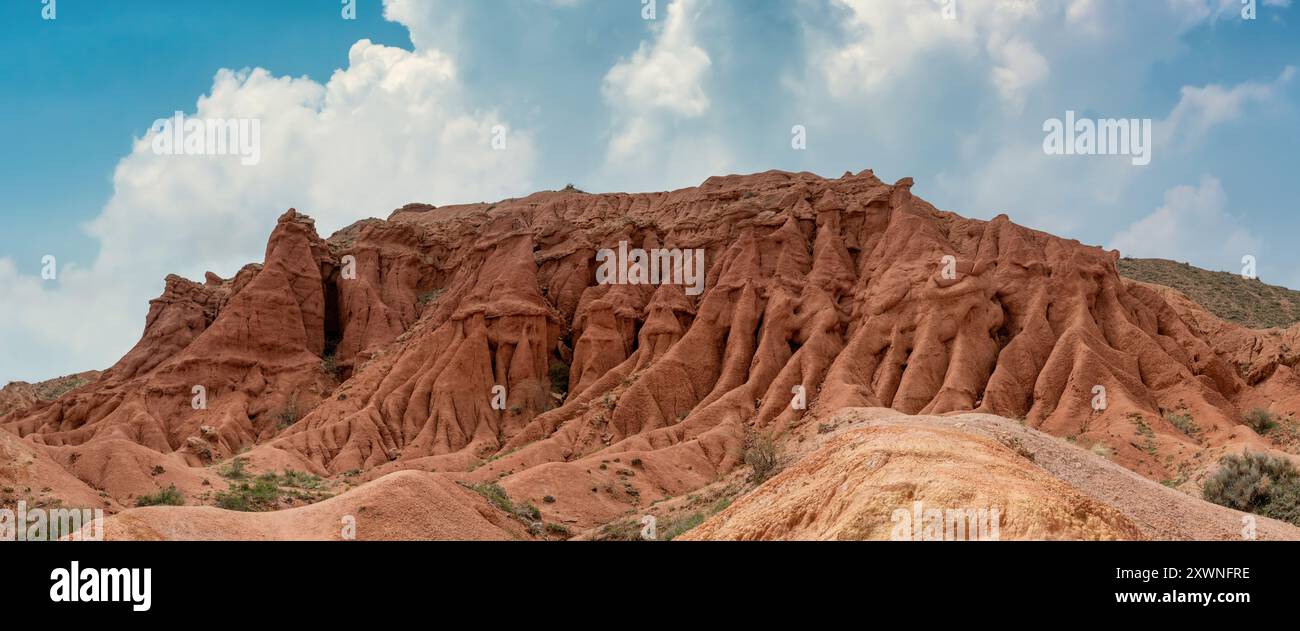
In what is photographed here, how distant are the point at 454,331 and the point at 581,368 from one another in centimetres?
870

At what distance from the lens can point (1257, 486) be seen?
80.2ft

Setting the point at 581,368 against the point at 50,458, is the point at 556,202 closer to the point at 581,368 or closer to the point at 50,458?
the point at 581,368

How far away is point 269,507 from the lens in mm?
33125

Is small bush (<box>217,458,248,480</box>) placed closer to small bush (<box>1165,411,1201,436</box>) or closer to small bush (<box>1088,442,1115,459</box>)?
small bush (<box>1088,442,1115,459</box>)

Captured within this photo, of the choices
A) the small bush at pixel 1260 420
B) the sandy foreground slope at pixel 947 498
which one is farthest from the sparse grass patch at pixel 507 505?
the small bush at pixel 1260 420

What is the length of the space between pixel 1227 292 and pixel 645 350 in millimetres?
50133

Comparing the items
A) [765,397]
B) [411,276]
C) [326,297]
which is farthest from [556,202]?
[765,397]

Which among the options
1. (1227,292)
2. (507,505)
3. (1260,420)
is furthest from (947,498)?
(1227,292)

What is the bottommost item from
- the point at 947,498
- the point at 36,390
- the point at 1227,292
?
the point at 947,498

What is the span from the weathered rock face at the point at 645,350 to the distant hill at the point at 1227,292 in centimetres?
1828

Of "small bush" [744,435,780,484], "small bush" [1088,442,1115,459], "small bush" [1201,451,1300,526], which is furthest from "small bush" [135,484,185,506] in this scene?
"small bush" [1088,442,1115,459]

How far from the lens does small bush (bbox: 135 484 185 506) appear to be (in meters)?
32.3

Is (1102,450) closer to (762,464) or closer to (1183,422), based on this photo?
(1183,422)

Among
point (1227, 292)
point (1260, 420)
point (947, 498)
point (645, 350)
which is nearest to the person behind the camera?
point (947, 498)
